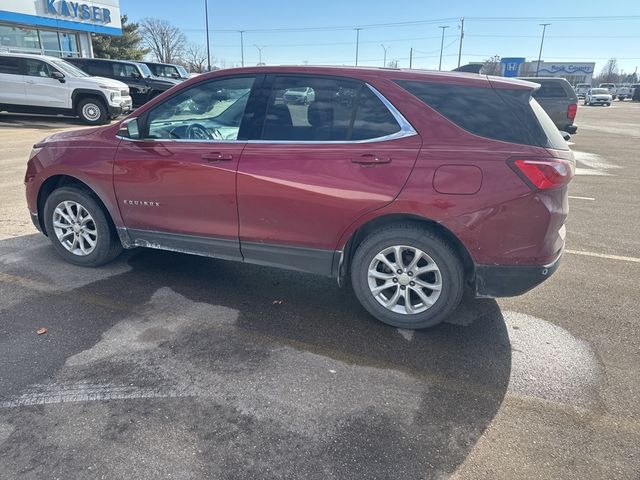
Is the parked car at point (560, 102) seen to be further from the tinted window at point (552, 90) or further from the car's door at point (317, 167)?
the car's door at point (317, 167)

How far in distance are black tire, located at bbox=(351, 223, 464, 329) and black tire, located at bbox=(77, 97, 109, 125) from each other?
13866 millimetres

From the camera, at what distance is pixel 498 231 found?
9.64 feet

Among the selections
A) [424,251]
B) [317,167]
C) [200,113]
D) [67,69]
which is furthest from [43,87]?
[424,251]

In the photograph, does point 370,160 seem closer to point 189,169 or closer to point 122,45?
point 189,169

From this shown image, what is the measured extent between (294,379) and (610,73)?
140m

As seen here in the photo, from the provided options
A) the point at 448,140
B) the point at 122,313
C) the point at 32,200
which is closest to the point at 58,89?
the point at 32,200

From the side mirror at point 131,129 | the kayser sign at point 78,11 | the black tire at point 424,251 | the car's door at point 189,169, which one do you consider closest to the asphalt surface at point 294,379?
the black tire at point 424,251

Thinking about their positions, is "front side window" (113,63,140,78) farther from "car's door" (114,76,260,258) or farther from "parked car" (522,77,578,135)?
"car's door" (114,76,260,258)

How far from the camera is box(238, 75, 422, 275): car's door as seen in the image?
3.08 m

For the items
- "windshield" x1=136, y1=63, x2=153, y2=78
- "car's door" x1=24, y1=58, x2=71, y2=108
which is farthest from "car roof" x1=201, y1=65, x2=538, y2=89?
"windshield" x1=136, y1=63, x2=153, y2=78

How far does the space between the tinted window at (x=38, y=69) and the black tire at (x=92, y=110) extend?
3.96 ft

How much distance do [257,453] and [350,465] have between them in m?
0.45

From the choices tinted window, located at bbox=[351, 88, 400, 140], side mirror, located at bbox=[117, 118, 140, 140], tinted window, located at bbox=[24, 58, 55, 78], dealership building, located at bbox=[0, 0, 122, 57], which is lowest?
side mirror, located at bbox=[117, 118, 140, 140]

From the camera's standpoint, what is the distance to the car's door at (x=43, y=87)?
13906 mm
